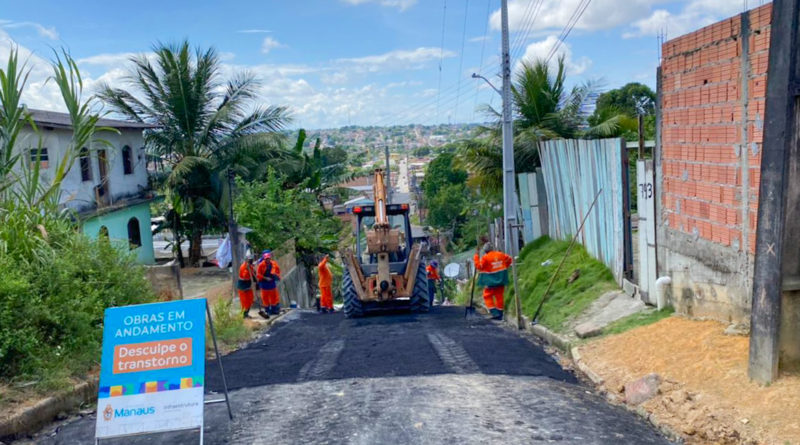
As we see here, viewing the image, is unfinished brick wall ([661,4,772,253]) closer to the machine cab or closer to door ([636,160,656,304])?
door ([636,160,656,304])

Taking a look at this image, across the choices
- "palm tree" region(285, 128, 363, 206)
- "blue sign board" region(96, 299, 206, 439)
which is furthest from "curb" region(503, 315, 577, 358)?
"palm tree" region(285, 128, 363, 206)

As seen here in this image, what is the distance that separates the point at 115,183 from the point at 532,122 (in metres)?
13.9

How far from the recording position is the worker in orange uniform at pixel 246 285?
15.2 m

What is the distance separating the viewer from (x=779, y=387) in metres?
6.22

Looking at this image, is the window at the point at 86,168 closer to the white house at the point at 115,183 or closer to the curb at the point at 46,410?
the white house at the point at 115,183

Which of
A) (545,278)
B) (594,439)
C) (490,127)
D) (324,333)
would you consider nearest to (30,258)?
(324,333)

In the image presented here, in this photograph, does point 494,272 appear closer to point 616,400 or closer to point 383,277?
point 383,277

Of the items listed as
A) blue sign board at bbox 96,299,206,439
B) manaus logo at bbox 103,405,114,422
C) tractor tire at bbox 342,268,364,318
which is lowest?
tractor tire at bbox 342,268,364,318

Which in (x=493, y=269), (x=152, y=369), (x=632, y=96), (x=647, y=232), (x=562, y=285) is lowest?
(x=562, y=285)

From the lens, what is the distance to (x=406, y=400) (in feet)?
23.6

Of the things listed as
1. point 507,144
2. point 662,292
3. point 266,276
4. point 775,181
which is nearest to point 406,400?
point 775,181

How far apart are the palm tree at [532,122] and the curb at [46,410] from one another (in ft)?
48.8

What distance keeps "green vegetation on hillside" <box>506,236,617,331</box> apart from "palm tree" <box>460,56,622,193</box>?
200 inches

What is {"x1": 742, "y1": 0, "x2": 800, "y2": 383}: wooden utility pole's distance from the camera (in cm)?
625
